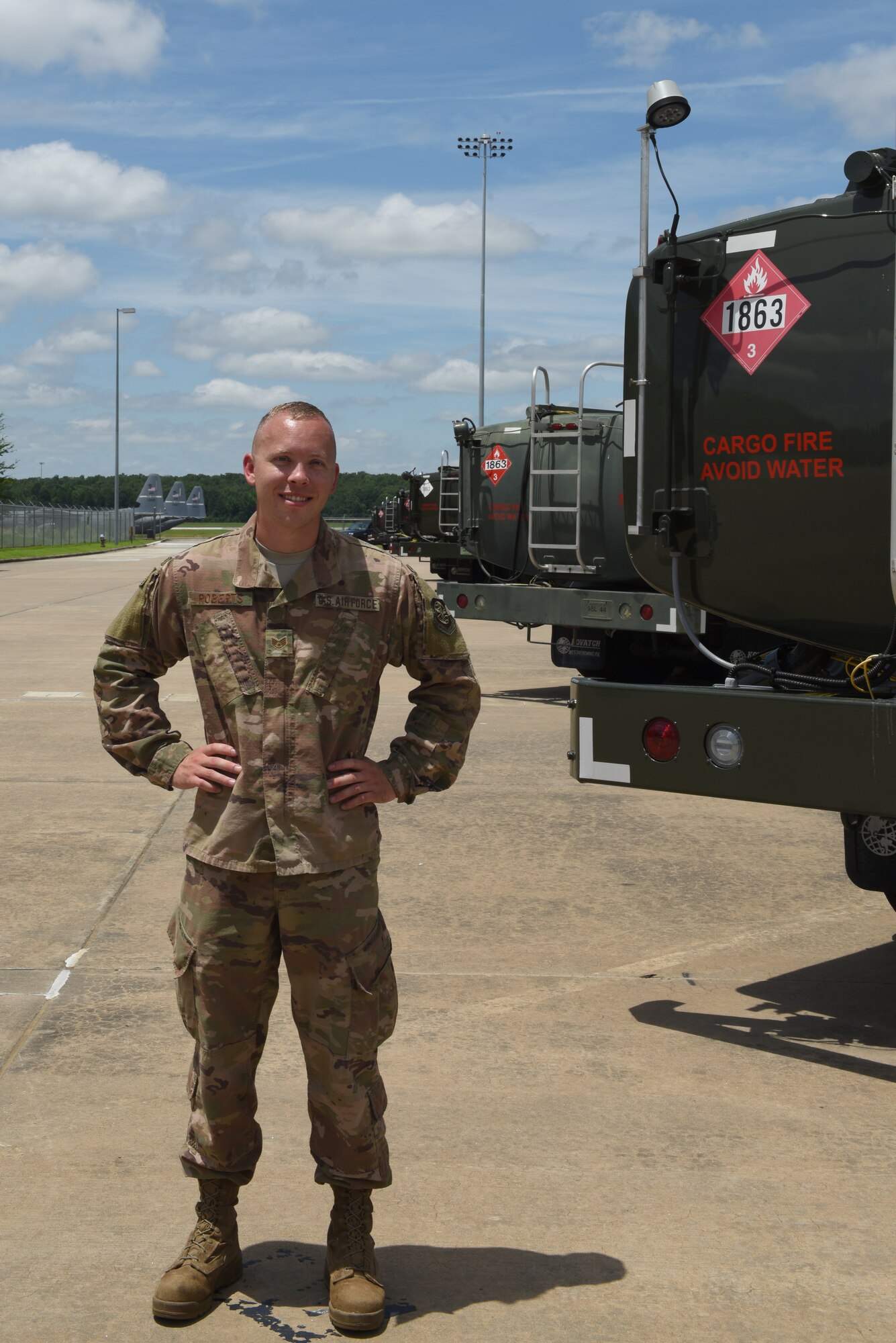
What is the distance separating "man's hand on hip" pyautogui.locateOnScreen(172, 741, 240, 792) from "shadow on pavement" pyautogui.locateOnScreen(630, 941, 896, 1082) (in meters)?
2.47

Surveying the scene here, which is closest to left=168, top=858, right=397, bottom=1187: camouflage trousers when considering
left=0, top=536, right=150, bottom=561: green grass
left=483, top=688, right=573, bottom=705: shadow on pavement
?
left=483, top=688, right=573, bottom=705: shadow on pavement

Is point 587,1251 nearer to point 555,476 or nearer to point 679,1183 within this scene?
point 679,1183

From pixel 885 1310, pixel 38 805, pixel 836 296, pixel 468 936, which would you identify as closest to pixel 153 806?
pixel 38 805

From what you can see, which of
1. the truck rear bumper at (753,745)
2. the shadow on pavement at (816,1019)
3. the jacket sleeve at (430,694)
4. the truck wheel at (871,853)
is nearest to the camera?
the jacket sleeve at (430,694)

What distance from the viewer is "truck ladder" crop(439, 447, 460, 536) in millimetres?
16656

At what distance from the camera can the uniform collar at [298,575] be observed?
3.22 meters

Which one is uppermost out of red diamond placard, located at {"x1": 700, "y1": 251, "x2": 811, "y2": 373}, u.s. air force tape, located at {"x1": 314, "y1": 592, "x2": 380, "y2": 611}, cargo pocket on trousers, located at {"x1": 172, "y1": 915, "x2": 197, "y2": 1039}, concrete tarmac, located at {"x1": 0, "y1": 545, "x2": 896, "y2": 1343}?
red diamond placard, located at {"x1": 700, "y1": 251, "x2": 811, "y2": 373}

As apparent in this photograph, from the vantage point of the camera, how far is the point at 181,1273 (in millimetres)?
3223

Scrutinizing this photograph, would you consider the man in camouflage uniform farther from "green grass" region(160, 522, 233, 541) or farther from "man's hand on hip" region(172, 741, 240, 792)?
"green grass" region(160, 522, 233, 541)

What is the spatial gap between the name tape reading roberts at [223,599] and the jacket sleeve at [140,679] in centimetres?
9

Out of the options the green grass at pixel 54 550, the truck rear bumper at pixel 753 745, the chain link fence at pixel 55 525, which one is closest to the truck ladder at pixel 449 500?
the truck rear bumper at pixel 753 745

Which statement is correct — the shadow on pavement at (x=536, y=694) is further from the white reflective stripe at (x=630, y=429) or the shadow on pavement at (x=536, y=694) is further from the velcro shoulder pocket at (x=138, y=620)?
the velcro shoulder pocket at (x=138, y=620)

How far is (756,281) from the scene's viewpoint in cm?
484

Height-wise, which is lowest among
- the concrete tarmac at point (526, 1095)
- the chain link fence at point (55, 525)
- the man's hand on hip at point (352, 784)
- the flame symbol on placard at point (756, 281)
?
the concrete tarmac at point (526, 1095)
